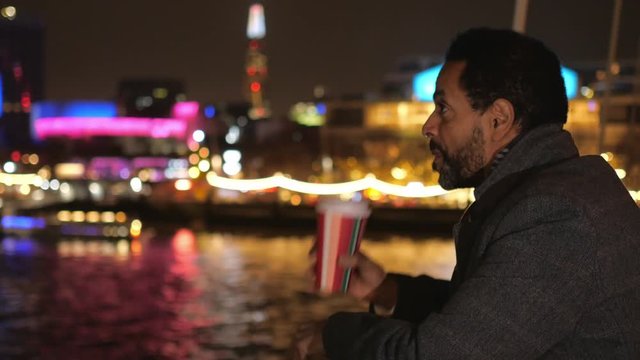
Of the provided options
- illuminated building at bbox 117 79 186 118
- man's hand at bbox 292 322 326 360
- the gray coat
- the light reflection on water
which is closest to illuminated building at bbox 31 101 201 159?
illuminated building at bbox 117 79 186 118

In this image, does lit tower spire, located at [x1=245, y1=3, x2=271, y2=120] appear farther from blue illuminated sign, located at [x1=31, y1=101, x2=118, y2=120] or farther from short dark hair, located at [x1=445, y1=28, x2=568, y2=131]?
short dark hair, located at [x1=445, y1=28, x2=568, y2=131]

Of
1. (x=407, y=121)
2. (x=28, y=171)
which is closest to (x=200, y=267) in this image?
(x=407, y=121)

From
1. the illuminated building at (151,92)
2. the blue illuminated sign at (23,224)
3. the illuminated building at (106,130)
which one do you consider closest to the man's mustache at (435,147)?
the blue illuminated sign at (23,224)

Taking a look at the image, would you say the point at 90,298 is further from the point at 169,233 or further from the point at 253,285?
the point at 169,233

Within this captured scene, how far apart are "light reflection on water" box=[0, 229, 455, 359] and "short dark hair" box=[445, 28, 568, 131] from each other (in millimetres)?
5761

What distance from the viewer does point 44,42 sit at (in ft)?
573

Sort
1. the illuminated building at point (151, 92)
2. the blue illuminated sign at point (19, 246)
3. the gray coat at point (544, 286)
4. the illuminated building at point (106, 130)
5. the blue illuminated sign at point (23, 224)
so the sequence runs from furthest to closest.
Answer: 1. the illuminated building at point (151, 92)
2. the illuminated building at point (106, 130)
3. the blue illuminated sign at point (23, 224)
4. the blue illuminated sign at point (19, 246)
5. the gray coat at point (544, 286)

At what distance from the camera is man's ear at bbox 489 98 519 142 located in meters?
2.07

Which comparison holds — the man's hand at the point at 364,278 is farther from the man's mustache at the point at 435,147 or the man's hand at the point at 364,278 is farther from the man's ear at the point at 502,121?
the man's ear at the point at 502,121

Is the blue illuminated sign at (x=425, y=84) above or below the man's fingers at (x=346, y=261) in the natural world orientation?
below

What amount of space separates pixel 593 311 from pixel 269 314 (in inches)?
404

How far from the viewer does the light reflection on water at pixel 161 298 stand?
9.72 meters

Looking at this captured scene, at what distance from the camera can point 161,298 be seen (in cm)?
1368

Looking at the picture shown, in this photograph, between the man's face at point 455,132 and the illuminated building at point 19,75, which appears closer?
the man's face at point 455,132
